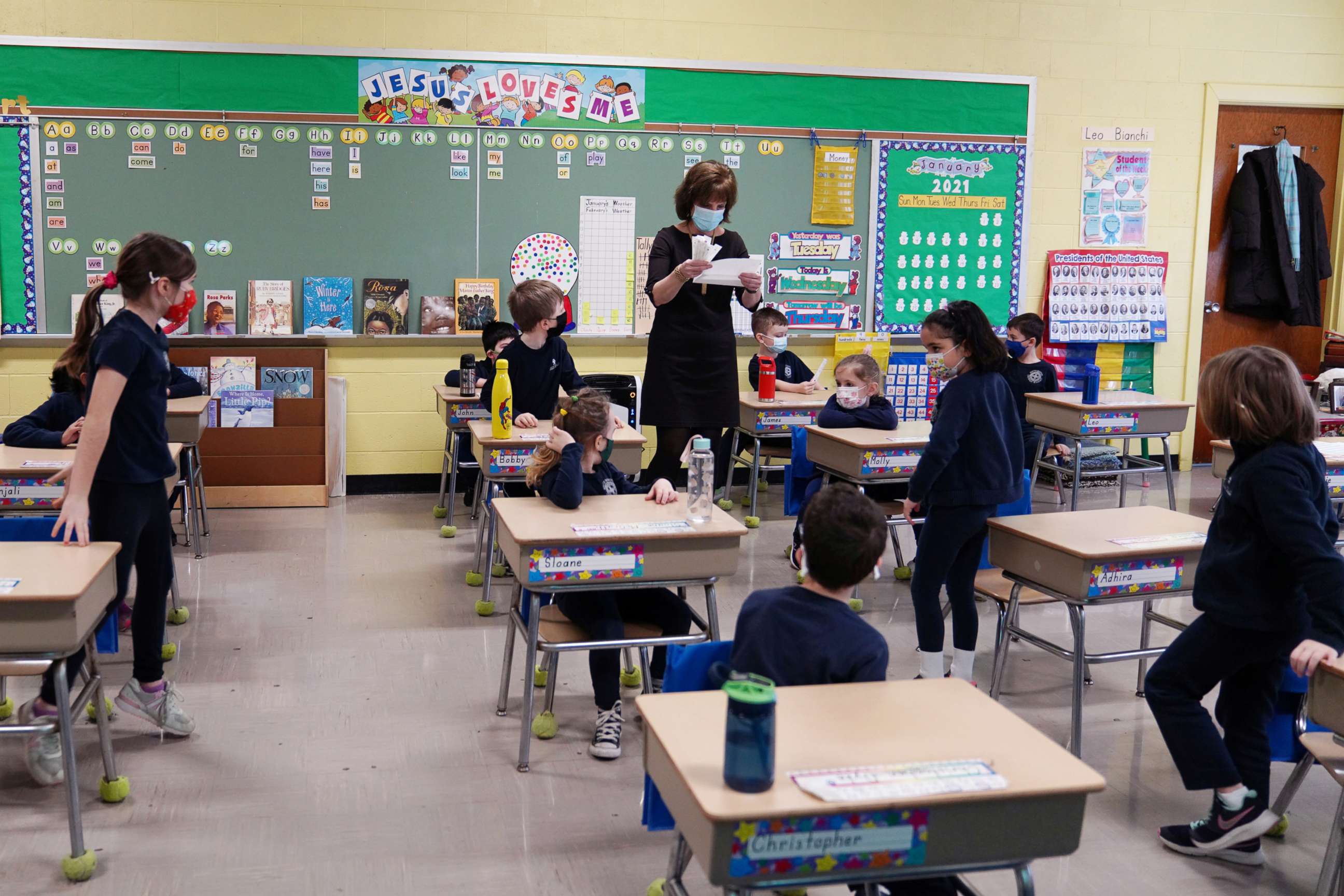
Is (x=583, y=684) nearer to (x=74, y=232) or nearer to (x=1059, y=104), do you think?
(x=74, y=232)

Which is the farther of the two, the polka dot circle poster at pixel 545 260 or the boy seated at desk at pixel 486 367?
the polka dot circle poster at pixel 545 260

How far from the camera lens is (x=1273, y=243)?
7664 millimetres

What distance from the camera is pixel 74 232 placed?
628 cm

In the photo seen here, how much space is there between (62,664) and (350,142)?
4438 mm

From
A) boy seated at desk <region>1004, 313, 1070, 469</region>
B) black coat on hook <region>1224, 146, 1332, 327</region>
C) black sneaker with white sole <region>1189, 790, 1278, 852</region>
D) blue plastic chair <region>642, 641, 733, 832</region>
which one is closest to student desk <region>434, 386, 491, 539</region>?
boy seated at desk <region>1004, 313, 1070, 469</region>

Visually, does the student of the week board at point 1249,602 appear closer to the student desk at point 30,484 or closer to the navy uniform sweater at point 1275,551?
the navy uniform sweater at point 1275,551

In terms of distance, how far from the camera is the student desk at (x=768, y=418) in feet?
19.5

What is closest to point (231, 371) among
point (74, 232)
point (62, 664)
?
point (74, 232)

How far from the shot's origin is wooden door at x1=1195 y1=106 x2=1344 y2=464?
25.3 feet

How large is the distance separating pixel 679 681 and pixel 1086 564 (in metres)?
1.40

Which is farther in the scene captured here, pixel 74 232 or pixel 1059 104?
pixel 1059 104

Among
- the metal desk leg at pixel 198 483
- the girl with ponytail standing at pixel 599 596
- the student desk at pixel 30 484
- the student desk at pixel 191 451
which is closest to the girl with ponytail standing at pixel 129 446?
the student desk at pixel 30 484

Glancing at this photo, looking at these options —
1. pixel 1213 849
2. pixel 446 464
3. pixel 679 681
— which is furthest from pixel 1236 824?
pixel 446 464

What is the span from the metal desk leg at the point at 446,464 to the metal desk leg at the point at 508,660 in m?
2.36
